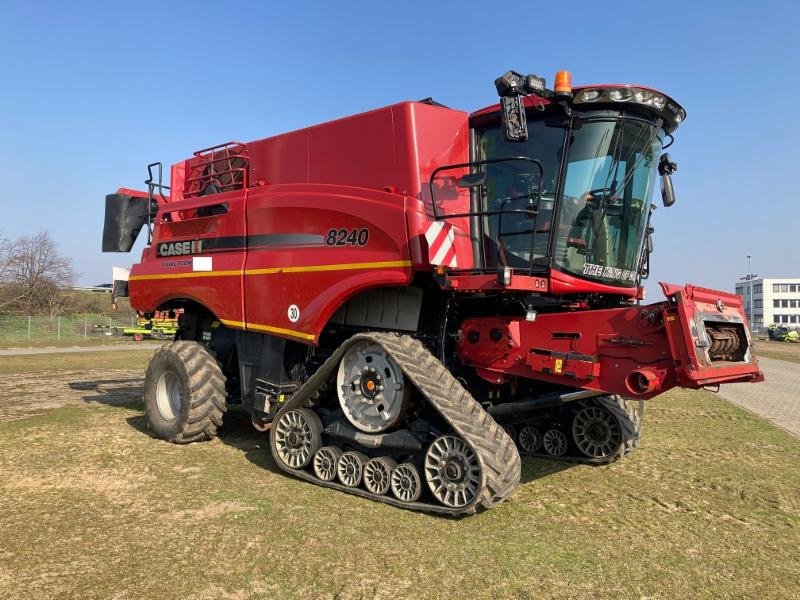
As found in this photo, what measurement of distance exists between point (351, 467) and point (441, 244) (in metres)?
2.21

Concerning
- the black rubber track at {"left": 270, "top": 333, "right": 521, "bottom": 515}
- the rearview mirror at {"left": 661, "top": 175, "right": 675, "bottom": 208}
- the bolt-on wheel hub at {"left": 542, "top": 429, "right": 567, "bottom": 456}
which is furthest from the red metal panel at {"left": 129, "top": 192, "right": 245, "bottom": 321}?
the rearview mirror at {"left": 661, "top": 175, "right": 675, "bottom": 208}

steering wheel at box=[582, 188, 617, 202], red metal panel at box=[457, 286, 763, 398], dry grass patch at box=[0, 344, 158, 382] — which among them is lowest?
dry grass patch at box=[0, 344, 158, 382]

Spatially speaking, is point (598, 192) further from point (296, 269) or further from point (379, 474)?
point (379, 474)

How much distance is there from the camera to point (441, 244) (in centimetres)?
536

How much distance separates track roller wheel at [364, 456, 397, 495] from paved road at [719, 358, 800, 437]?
7177 mm

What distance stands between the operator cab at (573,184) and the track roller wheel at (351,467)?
205 centimetres

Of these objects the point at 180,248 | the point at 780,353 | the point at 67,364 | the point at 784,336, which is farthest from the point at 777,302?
the point at 180,248

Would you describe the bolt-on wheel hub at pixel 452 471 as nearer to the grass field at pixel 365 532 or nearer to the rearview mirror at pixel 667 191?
the grass field at pixel 365 532

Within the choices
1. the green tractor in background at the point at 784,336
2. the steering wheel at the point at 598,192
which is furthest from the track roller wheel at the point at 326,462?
the green tractor in background at the point at 784,336

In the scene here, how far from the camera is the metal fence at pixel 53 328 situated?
3375 cm

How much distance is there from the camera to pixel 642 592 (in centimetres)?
370

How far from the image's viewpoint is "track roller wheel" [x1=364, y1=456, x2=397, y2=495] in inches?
207

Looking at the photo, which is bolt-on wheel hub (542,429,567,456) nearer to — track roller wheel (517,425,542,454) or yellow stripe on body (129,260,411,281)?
track roller wheel (517,425,542,454)

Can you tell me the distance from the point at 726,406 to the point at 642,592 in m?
9.76
